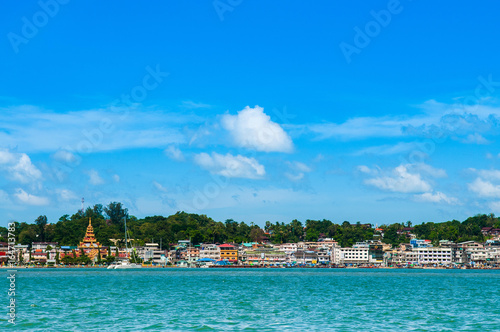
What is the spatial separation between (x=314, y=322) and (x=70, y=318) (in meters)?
16.6

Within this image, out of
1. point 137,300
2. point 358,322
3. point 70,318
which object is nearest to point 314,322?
point 358,322

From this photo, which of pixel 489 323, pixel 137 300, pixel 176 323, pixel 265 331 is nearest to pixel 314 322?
pixel 265 331

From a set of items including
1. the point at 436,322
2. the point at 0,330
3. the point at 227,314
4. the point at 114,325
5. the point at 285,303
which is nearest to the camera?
the point at 0,330

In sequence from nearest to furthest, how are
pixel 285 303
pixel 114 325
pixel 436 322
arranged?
pixel 114 325 → pixel 436 322 → pixel 285 303

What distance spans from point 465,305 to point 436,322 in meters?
16.5

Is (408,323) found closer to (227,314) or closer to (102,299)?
(227,314)

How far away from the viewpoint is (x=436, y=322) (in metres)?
42.3

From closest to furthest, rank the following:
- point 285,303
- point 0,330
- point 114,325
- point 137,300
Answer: point 0,330
point 114,325
point 285,303
point 137,300

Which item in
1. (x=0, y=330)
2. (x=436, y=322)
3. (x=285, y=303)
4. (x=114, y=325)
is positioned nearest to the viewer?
(x=0, y=330)

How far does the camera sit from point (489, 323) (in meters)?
42.7

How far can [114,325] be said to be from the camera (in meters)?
39.7

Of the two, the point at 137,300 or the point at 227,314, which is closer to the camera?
the point at 227,314

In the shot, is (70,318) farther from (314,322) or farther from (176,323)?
(314,322)

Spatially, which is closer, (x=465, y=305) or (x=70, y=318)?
(x=70, y=318)
